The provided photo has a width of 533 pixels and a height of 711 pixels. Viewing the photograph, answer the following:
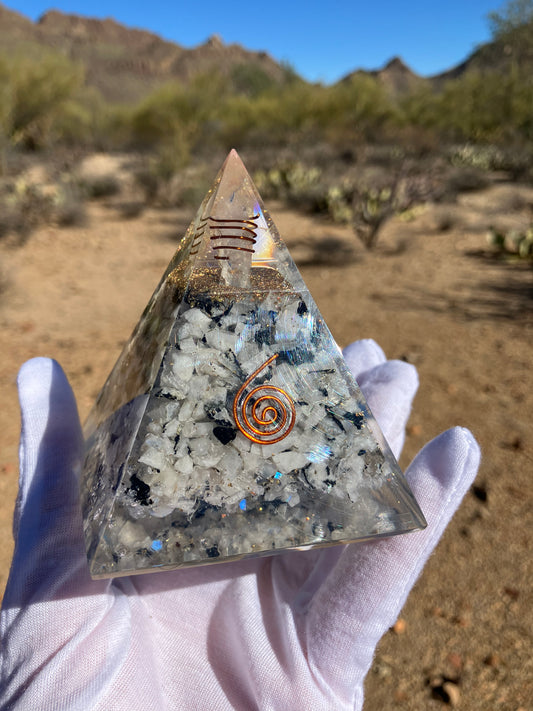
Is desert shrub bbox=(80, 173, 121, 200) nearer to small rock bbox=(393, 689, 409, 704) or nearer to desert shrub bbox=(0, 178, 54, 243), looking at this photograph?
desert shrub bbox=(0, 178, 54, 243)

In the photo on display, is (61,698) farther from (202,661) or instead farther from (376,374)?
(376,374)

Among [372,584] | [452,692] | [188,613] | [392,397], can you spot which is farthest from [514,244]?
[188,613]

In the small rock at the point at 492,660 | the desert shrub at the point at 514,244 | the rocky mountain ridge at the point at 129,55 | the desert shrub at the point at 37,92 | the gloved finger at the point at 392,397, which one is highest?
the rocky mountain ridge at the point at 129,55

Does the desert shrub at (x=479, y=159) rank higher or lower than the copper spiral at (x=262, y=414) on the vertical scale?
higher

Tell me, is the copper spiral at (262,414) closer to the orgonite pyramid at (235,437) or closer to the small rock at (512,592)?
the orgonite pyramid at (235,437)

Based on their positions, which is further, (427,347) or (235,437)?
(427,347)

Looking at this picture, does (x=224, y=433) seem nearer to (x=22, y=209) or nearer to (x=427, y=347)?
(x=427, y=347)

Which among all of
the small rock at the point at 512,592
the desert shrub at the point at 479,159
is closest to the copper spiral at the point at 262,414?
the small rock at the point at 512,592
